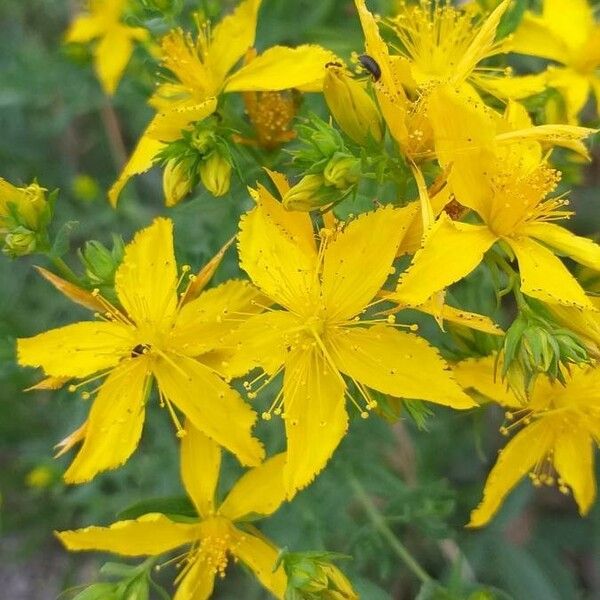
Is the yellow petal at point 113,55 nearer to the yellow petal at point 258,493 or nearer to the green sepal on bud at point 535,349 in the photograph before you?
the yellow petal at point 258,493

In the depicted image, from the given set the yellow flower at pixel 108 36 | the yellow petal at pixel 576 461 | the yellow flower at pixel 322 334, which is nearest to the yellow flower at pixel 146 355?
the yellow flower at pixel 322 334

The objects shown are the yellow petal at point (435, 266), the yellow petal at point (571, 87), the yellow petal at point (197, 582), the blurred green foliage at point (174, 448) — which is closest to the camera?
the yellow petal at point (435, 266)

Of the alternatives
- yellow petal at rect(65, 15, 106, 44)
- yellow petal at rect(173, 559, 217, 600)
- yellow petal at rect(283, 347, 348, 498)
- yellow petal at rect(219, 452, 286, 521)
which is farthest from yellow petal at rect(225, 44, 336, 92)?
yellow petal at rect(65, 15, 106, 44)

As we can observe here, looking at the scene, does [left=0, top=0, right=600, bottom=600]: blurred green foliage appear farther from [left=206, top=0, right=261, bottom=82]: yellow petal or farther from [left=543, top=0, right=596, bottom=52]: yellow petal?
[left=543, top=0, right=596, bottom=52]: yellow petal

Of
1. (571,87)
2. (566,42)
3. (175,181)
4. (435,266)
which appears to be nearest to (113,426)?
(175,181)

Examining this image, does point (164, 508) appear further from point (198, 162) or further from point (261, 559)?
point (198, 162)

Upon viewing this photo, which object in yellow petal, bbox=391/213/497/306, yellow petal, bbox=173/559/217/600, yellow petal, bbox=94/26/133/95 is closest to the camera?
yellow petal, bbox=391/213/497/306

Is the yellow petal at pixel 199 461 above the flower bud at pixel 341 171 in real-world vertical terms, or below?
below
